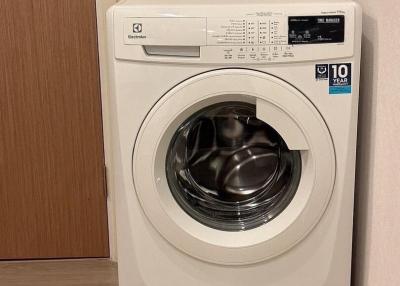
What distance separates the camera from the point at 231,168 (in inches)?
60.7

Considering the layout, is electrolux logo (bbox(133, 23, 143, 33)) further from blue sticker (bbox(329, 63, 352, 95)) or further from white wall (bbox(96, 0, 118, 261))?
white wall (bbox(96, 0, 118, 261))

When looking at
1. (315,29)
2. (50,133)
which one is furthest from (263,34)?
(50,133)

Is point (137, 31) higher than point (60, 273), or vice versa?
point (137, 31)

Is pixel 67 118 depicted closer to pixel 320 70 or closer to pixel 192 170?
pixel 192 170

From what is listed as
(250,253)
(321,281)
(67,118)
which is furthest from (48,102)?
(321,281)

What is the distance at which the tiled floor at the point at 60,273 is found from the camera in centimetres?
192

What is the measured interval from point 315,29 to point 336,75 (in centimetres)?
11

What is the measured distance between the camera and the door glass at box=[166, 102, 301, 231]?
1458 mm

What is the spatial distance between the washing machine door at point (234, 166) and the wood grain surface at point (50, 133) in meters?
0.63

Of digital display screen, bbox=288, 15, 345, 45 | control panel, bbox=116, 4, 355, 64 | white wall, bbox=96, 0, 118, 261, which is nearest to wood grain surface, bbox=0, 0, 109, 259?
white wall, bbox=96, 0, 118, 261

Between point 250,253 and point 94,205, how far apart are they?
812 millimetres

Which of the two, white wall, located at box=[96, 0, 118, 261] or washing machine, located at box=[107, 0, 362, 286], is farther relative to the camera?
white wall, located at box=[96, 0, 118, 261]

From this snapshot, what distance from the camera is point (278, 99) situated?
1.35 m

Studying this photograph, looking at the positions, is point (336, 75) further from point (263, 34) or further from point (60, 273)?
point (60, 273)
